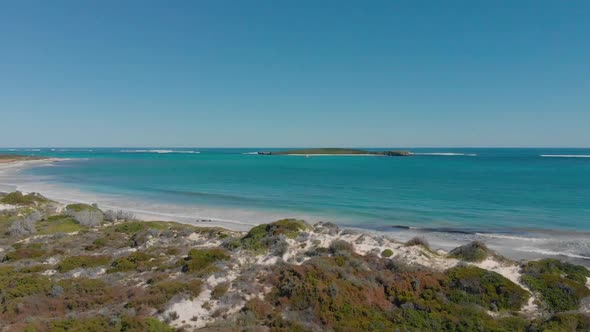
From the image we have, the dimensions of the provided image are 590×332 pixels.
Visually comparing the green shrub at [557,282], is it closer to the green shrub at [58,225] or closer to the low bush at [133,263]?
the low bush at [133,263]

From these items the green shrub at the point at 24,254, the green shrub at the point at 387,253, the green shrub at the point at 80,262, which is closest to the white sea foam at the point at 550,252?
the green shrub at the point at 387,253

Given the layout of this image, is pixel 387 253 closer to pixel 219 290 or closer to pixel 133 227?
pixel 219 290

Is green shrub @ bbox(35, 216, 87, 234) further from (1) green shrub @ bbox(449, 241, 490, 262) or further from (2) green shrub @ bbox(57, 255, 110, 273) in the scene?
(1) green shrub @ bbox(449, 241, 490, 262)

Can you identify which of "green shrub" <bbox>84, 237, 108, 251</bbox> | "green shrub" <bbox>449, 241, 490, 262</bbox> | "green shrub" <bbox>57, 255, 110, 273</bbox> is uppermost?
"green shrub" <bbox>449, 241, 490, 262</bbox>

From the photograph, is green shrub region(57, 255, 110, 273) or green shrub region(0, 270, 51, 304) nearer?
green shrub region(0, 270, 51, 304)

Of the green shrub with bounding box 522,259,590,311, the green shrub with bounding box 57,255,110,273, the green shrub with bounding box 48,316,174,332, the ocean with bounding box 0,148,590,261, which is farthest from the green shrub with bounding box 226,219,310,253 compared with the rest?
the ocean with bounding box 0,148,590,261

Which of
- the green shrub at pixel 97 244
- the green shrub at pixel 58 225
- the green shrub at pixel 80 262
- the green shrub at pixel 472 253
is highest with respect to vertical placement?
the green shrub at pixel 472 253

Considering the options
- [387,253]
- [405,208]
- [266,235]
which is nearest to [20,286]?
[266,235]

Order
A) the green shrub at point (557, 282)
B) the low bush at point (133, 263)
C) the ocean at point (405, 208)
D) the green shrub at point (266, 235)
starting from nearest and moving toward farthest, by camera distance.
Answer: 1. the green shrub at point (557, 282)
2. the low bush at point (133, 263)
3. the green shrub at point (266, 235)
4. the ocean at point (405, 208)
